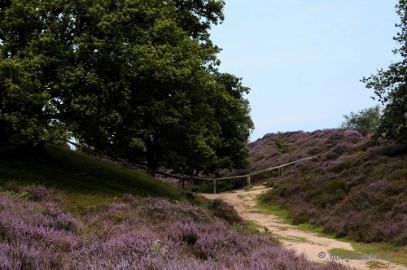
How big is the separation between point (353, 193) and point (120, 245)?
622 inches

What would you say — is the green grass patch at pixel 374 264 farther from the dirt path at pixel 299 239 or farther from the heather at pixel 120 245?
the heather at pixel 120 245

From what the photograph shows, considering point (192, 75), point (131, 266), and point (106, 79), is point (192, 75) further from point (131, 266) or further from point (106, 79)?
point (131, 266)

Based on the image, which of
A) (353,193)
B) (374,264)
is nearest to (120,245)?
(374,264)

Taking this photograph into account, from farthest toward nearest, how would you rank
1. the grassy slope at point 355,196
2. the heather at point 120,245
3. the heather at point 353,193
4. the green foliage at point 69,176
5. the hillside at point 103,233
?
the heather at point 353,193 → the green foliage at point 69,176 → the grassy slope at point 355,196 → the hillside at point 103,233 → the heather at point 120,245

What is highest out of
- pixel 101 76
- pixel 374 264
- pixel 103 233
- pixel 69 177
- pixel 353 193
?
pixel 101 76

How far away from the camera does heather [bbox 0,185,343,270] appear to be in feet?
16.8

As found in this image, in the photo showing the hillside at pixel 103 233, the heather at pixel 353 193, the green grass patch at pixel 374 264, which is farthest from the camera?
the heather at pixel 353 193

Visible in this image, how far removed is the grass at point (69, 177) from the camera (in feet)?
46.1

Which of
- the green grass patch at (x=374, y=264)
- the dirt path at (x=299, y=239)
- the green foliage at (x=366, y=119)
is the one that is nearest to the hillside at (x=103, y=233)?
the dirt path at (x=299, y=239)

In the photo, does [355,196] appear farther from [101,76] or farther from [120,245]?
[120,245]

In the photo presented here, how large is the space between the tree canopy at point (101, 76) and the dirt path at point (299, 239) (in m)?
4.97

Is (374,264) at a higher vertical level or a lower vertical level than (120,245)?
lower

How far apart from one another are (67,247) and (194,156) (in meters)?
12.7

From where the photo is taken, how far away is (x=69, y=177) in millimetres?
16969
